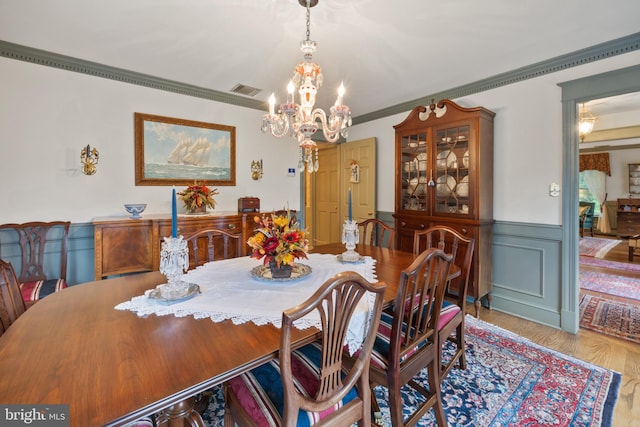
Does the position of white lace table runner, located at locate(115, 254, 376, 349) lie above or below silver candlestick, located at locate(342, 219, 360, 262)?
below

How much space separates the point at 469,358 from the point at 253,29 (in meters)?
3.02

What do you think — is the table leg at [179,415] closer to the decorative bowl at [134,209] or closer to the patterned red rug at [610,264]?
the decorative bowl at [134,209]

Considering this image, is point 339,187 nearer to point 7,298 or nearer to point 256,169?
point 256,169

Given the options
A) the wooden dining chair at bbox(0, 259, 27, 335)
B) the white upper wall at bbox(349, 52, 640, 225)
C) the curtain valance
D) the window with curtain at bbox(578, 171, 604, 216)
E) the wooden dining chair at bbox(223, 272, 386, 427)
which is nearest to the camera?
the wooden dining chair at bbox(223, 272, 386, 427)

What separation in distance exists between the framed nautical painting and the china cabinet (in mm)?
2211

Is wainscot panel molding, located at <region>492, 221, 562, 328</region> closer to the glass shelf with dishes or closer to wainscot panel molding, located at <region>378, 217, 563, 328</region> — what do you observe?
wainscot panel molding, located at <region>378, 217, 563, 328</region>

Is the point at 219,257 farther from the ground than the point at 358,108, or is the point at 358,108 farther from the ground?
the point at 358,108

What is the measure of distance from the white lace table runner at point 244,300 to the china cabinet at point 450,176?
70.7 inches

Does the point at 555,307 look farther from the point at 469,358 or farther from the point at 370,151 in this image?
the point at 370,151

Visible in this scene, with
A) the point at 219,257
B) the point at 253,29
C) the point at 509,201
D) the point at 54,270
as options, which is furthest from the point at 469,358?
the point at 54,270

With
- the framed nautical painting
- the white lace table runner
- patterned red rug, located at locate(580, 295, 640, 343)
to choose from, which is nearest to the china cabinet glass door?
patterned red rug, located at locate(580, 295, 640, 343)

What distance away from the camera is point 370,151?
4.40 meters

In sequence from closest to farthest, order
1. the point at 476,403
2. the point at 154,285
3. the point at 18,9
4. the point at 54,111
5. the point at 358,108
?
1. the point at 154,285
2. the point at 476,403
3. the point at 18,9
4. the point at 54,111
5. the point at 358,108

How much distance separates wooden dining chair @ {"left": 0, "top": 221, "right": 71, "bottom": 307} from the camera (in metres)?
2.42
